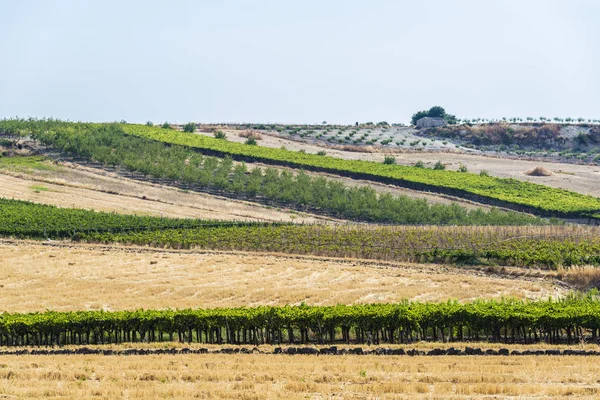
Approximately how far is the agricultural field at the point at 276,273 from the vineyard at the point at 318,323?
11 cm

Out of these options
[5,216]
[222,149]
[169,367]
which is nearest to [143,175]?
[222,149]

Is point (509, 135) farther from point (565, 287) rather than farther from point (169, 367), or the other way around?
point (169, 367)

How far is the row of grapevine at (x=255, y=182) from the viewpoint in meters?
101

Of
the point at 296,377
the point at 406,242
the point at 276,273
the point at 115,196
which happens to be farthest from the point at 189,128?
the point at 296,377

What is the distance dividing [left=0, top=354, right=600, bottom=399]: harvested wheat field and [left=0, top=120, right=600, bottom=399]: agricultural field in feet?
0.39

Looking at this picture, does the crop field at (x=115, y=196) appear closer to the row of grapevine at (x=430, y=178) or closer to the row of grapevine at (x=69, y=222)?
the row of grapevine at (x=69, y=222)

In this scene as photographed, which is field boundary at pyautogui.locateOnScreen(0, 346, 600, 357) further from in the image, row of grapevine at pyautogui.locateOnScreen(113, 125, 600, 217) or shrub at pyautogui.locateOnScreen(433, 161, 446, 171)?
shrub at pyautogui.locateOnScreen(433, 161, 446, 171)


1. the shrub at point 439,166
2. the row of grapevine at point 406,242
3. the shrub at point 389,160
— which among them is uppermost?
the shrub at point 389,160

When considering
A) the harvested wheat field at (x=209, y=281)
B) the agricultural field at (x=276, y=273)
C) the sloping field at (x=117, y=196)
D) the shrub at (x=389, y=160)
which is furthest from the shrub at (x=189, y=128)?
the harvested wheat field at (x=209, y=281)

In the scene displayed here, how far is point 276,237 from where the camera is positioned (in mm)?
80375

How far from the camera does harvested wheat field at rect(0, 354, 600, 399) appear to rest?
31.1m

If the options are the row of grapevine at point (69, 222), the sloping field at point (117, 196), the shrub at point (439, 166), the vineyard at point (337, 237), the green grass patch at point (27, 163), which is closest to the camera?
the vineyard at point (337, 237)

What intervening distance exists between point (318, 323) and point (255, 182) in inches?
2862

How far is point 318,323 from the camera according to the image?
44.1 metres
